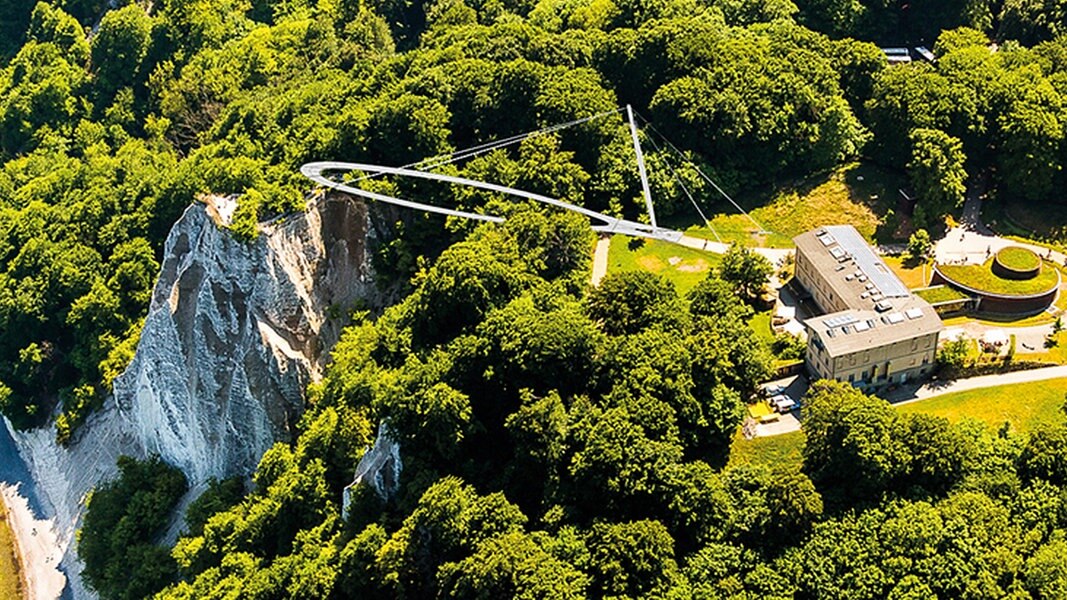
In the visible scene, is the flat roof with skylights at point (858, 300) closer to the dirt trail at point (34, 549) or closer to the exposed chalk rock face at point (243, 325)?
the exposed chalk rock face at point (243, 325)

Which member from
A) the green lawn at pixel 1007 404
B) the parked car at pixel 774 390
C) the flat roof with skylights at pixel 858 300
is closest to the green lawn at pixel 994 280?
the flat roof with skylights at pixel 858 300

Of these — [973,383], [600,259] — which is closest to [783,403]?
[973,383]

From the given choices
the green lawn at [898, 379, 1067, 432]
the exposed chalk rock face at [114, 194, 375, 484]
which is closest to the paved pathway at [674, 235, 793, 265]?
the green lawn at [898, 379, 1067, 432]

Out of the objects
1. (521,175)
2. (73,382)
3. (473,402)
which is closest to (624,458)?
(473,402)

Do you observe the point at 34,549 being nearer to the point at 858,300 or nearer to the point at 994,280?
the point at 858,300

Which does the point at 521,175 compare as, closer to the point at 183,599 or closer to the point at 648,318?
the point at 648,318

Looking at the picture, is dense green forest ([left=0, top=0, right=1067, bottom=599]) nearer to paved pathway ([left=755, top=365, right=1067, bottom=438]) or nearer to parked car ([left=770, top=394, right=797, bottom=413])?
parked car ([left=770, top=394, right=797, bottom=413])
